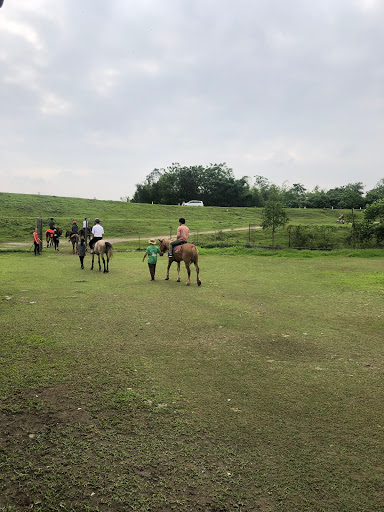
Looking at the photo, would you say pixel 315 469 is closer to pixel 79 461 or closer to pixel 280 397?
pixel 280 397

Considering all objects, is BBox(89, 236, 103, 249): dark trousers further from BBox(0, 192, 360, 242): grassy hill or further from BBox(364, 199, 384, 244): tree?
BBox(0, 192, 360, 242): grassy hill

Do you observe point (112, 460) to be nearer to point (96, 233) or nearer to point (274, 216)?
point (96, 233)

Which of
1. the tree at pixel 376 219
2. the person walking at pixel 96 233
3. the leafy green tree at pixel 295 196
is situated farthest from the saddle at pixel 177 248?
the leafy green tree at pixel 295 196

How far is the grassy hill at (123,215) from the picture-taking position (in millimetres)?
38500

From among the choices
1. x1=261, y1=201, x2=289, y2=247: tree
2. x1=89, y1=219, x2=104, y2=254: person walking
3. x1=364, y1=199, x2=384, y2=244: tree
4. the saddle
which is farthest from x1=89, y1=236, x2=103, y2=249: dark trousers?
x1=364, y1=199, x2=384, y2=244: tree

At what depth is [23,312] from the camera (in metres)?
8.35

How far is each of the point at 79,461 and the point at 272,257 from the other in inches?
782

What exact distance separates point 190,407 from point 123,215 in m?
48.9

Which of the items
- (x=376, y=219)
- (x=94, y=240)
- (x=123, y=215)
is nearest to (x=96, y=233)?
(x=94, y=240)

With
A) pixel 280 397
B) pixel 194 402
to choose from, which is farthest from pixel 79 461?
pixel 280 397

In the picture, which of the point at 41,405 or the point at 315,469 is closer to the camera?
the point at 315,469

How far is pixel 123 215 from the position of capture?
5175cm

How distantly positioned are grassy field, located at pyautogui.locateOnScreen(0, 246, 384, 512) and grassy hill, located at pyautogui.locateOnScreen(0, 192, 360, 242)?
29.2 meters

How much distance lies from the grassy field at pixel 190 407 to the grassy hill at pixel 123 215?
29199 millimetres
